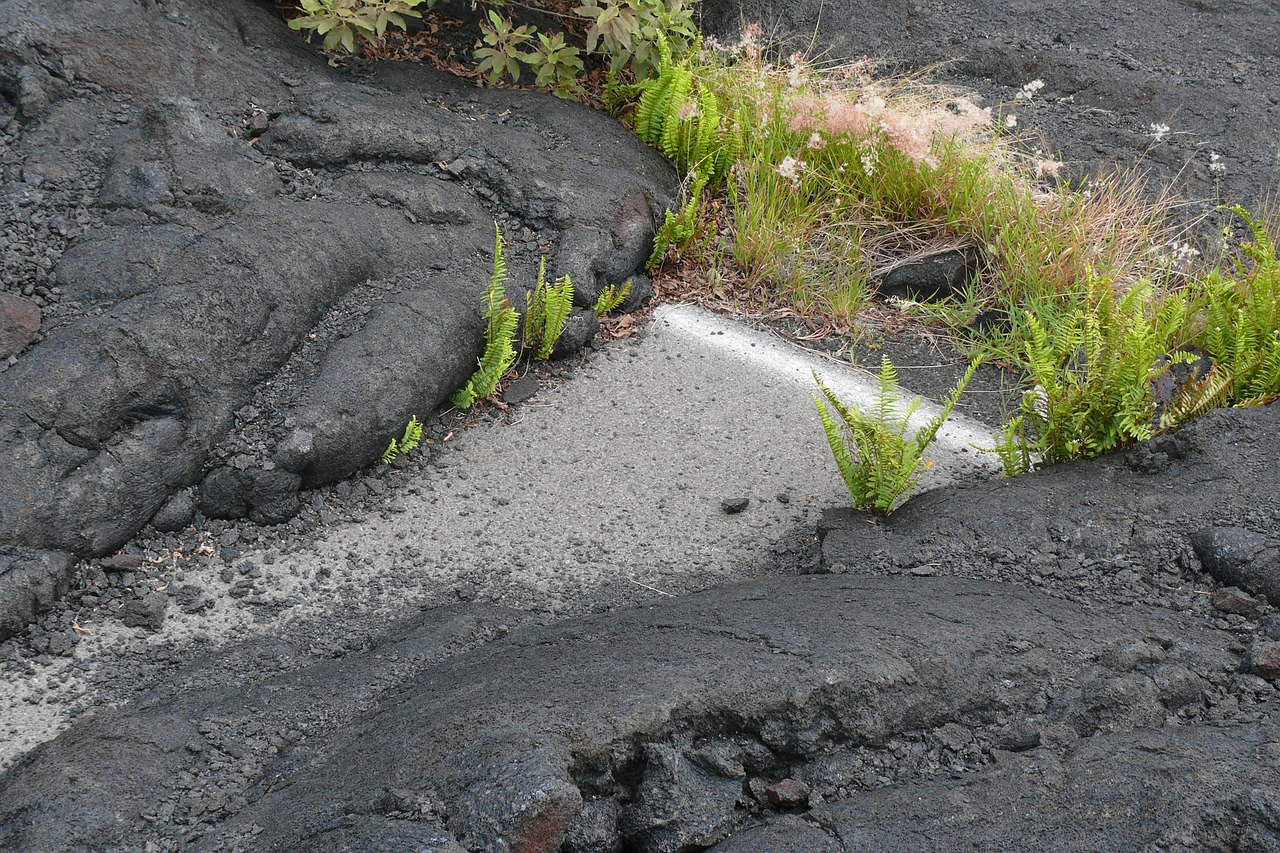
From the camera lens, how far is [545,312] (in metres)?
4.21

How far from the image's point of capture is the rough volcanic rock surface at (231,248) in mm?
3199

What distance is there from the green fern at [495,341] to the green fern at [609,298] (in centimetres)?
50

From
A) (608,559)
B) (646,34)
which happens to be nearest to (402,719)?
(608,559)

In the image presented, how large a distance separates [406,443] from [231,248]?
89 centimetres

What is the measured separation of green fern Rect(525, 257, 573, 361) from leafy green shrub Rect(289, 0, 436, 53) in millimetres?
1293

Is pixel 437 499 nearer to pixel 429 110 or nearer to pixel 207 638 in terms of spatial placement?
pixel 207 638

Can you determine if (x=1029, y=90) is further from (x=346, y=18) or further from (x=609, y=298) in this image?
(x=346, y=18)

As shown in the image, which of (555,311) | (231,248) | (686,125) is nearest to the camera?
(231,248)

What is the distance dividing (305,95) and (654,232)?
161cm

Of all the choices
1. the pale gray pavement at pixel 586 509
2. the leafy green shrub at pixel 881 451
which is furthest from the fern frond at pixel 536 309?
the leafy green shrub at pixel 881 451

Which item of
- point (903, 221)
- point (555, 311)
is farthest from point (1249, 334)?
point (555, 311)

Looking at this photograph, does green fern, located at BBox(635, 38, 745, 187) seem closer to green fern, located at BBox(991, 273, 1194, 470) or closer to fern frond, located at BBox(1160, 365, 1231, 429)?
green fern, located at BBox(991, 273, 1194, 470)

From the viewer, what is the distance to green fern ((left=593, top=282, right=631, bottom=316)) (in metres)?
4.50

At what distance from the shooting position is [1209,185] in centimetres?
558
